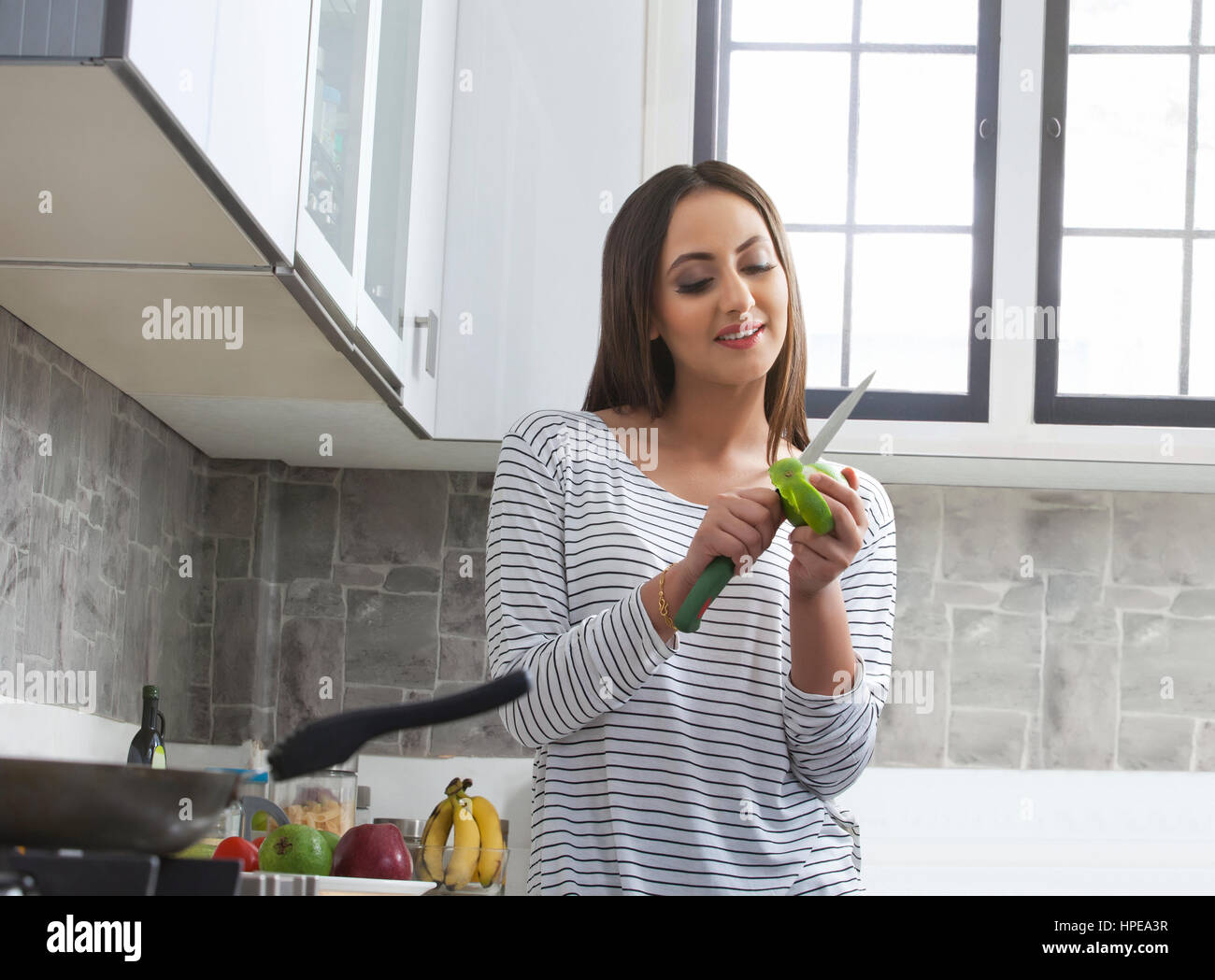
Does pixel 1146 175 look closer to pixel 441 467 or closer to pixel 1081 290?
pixel 1081 290

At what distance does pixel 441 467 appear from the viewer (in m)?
2.76

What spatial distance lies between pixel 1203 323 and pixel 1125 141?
38cm

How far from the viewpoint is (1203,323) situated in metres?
2.63

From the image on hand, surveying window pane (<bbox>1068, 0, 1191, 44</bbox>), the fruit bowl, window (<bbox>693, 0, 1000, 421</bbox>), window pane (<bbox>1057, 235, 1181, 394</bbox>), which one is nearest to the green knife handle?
the fruit bowl

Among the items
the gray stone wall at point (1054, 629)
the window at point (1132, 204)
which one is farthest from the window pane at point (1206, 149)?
the gray stone wall at point (1054, 629)

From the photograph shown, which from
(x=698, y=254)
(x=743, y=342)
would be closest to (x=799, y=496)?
(x=743, y=342)

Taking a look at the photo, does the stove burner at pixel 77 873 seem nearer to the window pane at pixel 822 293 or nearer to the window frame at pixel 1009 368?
the window frame at pixel 1009 368

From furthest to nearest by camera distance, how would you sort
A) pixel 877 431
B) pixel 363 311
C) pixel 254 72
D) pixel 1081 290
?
1. pixel 1081 290
2. pixel 877 431
3. pixel 363 311
4. pixel 254 72

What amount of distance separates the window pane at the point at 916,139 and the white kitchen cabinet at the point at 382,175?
2.71 feet

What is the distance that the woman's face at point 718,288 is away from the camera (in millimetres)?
1347

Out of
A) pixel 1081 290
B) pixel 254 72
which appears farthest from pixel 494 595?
pixel 1081 290

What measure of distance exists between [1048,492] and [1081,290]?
0.41 metres

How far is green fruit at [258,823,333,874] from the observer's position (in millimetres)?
1188
